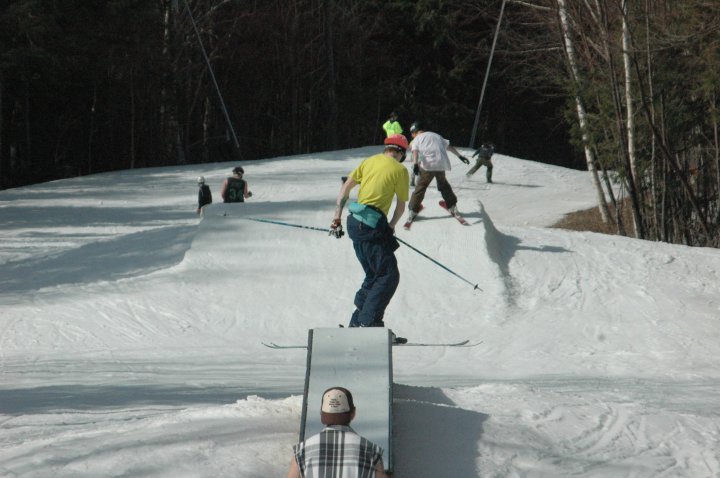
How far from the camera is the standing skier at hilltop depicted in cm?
857

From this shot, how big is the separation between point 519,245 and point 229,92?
27496mm

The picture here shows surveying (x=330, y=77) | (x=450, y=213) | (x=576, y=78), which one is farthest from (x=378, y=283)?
(x=330, y=77)

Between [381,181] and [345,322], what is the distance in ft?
11.6

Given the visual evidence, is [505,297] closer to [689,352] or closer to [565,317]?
[565,317]

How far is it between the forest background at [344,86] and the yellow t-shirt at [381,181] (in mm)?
9817

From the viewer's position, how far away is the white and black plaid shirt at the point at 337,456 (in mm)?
4410

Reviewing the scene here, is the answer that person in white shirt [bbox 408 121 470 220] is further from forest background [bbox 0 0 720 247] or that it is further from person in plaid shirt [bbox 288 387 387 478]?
person in plaid shirt [bbox 288 387 387 478]

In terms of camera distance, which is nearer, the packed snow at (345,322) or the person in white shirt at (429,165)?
the packed snow at (345,322)

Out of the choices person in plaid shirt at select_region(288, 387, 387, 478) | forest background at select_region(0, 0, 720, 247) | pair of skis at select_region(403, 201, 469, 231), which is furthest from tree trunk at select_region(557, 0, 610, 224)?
person in plaid shirt at select_region(288, 387, 387, 478)

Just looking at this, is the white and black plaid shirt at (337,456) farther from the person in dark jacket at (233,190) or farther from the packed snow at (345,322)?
the person in dark jacket at (233,190)

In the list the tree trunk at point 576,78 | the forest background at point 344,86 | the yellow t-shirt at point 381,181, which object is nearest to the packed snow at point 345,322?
the yellow t-shirt at point 381,181

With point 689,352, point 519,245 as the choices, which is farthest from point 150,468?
point 519,245

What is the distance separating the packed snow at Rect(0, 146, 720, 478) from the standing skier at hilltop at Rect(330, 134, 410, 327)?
1.04 m

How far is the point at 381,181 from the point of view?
8.73m
